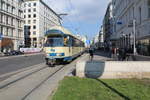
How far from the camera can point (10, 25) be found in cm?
7731

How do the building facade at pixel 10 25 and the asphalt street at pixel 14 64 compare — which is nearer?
the asphalt street at pixel 14 64

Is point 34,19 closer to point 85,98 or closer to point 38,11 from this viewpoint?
point 38,11

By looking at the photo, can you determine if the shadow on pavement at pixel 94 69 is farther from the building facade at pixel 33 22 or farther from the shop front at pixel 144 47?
the building facade at pixel 33 22

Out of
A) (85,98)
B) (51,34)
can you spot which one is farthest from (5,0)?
(85,98)

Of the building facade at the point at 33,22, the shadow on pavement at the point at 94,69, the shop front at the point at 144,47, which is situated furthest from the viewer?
the building facade at the point at 33,22

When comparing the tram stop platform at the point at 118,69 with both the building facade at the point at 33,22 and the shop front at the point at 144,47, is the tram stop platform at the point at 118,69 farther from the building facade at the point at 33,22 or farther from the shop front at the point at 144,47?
the building facade at the point at 33,22

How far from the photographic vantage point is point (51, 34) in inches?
818

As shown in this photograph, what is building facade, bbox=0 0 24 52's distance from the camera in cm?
7106

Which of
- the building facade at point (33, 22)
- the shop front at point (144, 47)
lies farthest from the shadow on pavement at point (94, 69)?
the building facade at point (33, 22)

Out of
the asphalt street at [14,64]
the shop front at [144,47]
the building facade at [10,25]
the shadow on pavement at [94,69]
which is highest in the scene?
the building facade at [10,25]

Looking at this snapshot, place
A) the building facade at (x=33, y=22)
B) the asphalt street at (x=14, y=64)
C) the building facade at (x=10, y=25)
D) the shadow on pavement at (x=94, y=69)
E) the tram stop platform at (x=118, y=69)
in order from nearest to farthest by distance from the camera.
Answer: the tram stop platform at (x=118, y=69)
the shadow on pavement at (x=94, y=69)
the asphalt street at (x=14, y=64)
the building facade at (x=10, y=25)
the building facade at (x=33, y=22)

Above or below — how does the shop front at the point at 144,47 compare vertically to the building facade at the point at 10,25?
below

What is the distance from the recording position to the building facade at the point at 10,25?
71.1 m

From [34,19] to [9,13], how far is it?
93.9 ft
